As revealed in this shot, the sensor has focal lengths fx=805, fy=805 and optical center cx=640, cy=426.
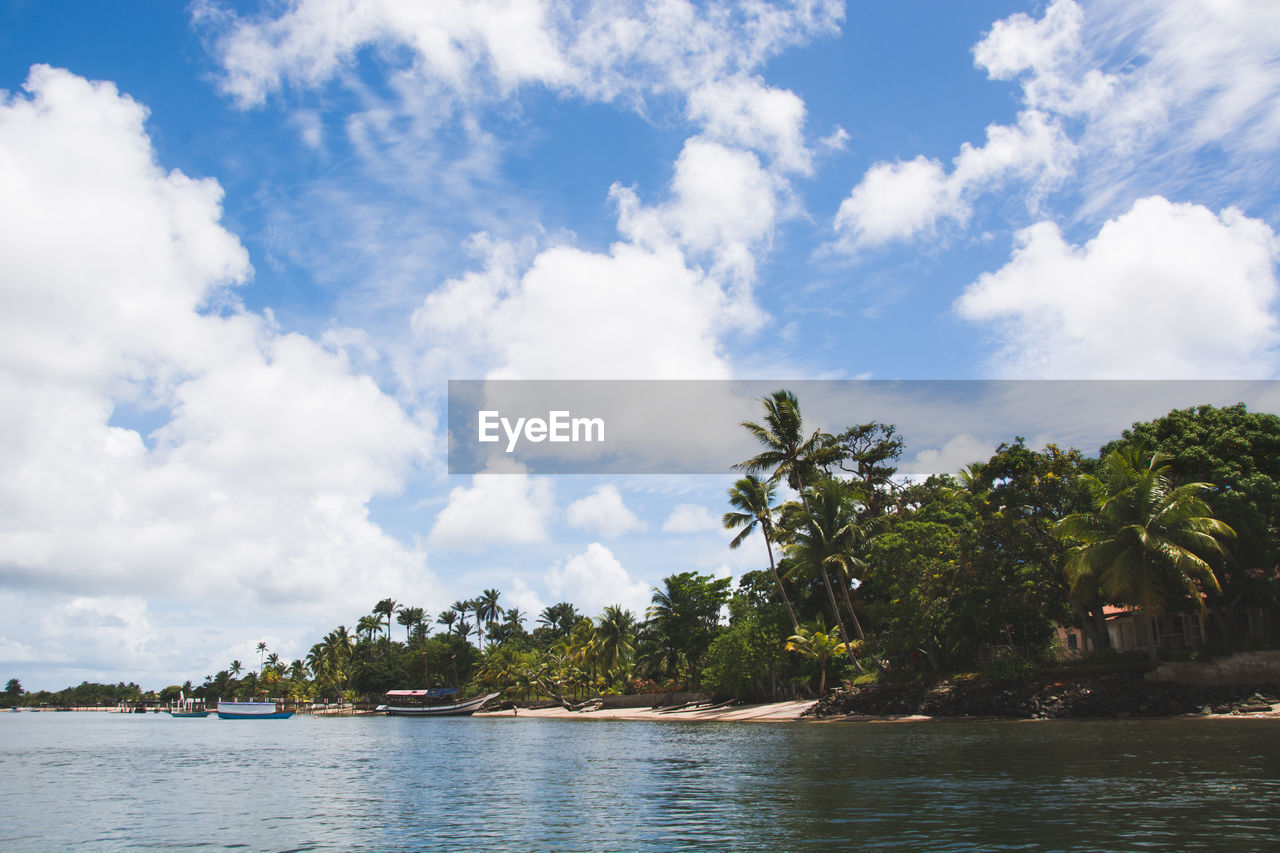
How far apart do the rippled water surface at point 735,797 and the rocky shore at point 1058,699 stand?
268cm

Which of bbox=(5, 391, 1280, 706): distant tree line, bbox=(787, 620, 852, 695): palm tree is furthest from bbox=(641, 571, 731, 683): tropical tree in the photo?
bbox=(787, 620, 852, 695): palm tree

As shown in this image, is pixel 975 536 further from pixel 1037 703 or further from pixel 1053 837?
pixel 1053 837

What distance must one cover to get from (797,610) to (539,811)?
143ft

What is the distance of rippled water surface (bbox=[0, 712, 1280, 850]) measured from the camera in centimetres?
1238

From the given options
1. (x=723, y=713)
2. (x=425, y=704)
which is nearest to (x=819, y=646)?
(x=723, y=713)

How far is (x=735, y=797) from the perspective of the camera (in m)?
17.2

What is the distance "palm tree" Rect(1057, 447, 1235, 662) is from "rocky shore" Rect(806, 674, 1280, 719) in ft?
9.98

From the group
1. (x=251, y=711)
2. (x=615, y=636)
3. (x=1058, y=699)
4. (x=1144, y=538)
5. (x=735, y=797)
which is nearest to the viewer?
(x=735, y=797)

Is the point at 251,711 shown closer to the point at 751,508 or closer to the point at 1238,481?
the point at 751,508

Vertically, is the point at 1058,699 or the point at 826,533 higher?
the point at 826,533

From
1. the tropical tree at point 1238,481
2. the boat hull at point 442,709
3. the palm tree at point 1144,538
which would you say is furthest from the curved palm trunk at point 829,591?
the boat hull at point 442,709

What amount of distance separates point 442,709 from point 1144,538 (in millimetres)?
84209

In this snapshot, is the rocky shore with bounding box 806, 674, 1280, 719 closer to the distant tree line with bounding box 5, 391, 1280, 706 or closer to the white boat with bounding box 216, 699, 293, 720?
the distant tree line with bounding box 5, 391, 1280, 706

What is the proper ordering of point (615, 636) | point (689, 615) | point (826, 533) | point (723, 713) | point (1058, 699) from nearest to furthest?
point (1058, 699) → point (826, 533) → point (723, 713) → point (689, 615) → point (615, 636)
